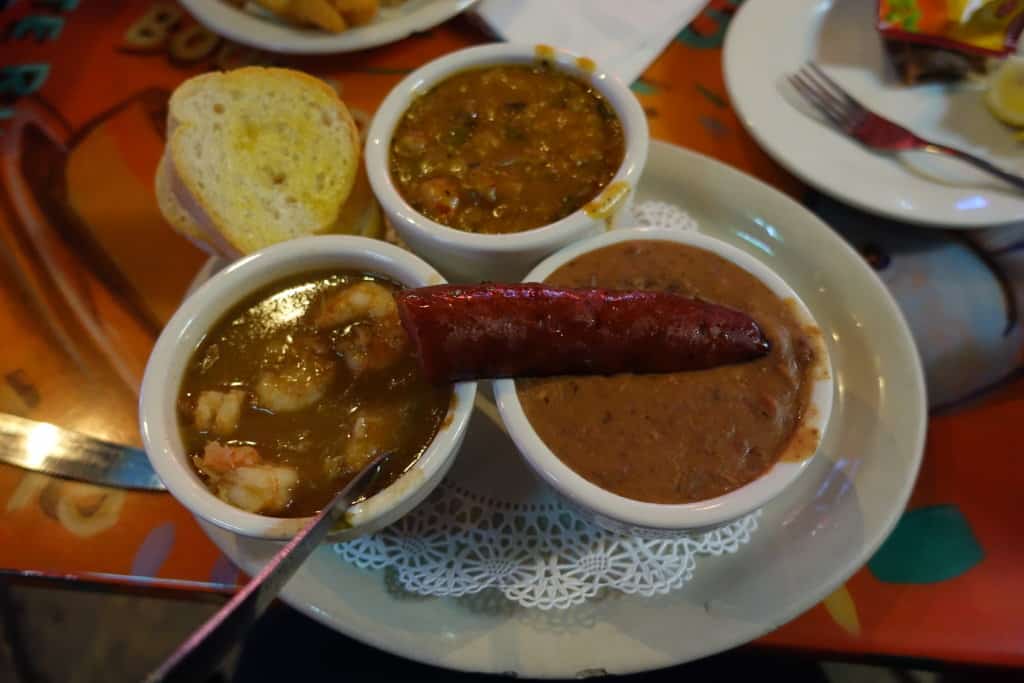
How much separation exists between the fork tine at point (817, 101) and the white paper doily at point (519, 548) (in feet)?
5.06

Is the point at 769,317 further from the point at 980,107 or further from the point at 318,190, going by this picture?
the point at 980,107

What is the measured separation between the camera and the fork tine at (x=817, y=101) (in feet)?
8.18

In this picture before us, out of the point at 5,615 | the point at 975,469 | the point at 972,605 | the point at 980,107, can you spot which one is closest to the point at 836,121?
the point at 980,107

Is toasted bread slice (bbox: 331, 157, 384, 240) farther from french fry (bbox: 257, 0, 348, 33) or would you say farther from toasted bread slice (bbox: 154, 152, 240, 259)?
french fry (bbox: 257, 0, 348, 33)

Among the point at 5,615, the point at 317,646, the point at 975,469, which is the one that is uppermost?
the point at 975,469

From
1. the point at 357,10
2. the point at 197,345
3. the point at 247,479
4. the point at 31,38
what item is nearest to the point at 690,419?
the point at 247,479

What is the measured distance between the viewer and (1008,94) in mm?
2480

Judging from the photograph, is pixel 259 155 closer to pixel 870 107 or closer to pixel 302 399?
pixel 302 399

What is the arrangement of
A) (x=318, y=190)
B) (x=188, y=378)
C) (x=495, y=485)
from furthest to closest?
1. (x=318, y=190)
2. (x=495, y=485)
3. (x=188, y=378)

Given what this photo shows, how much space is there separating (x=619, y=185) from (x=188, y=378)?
1195 mm

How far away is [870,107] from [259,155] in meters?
2.21

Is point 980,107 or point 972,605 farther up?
point 980,107

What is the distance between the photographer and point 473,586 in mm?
1676

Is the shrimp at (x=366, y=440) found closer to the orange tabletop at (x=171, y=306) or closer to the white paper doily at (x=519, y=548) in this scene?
the white paper doily at (x=519, y=548)
